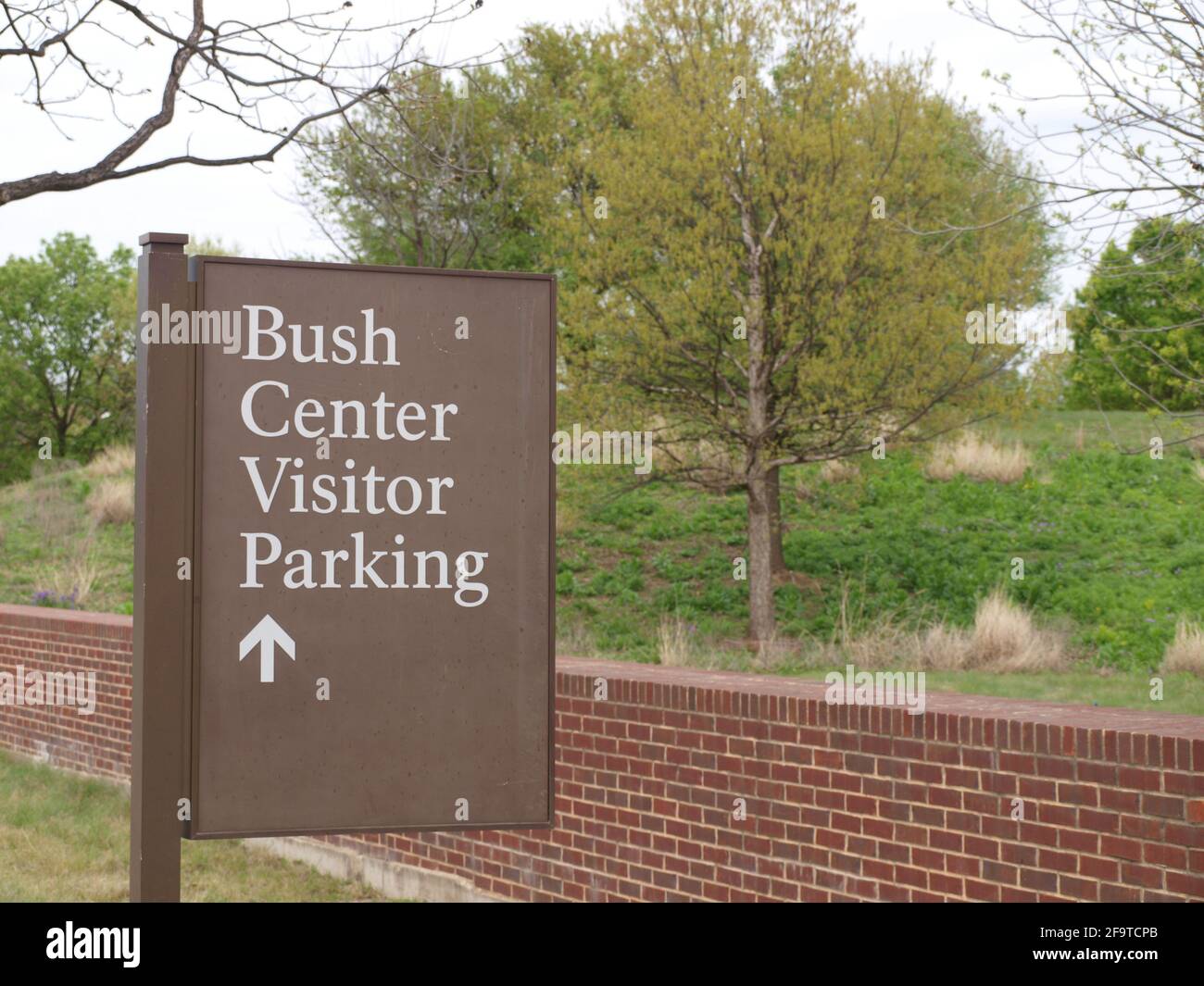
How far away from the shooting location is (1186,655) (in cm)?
1267

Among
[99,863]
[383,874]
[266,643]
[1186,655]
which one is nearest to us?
[266,643]

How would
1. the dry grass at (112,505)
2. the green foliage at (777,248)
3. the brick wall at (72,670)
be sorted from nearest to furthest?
the brick wall at (72,670) → the green foliage at (777,248) → the dry grass at (112,505)

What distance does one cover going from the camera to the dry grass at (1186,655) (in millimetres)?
12531

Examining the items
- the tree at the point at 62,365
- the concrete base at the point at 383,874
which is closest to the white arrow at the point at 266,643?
the concrete base at the point at 383,874

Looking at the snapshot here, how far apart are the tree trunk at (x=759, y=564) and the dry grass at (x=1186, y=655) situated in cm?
477

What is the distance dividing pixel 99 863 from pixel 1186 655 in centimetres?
962

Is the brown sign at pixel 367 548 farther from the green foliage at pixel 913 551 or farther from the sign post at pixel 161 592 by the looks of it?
the green foliage at pixel 913 551

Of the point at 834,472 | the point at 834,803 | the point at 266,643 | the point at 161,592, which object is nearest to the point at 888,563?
the point at 834,472

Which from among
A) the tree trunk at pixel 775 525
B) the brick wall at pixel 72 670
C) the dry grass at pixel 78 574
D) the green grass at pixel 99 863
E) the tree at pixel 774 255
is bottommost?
the green grass at pixel 99 863

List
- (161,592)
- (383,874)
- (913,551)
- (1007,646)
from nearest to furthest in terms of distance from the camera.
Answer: (161,592), (383,874), (1007,646), (913,551)

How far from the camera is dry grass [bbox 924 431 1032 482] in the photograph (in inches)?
864

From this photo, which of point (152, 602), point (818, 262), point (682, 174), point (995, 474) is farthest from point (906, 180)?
point (152, 602)

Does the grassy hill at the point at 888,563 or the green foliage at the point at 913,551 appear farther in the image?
the green foliage at the point at 913,551

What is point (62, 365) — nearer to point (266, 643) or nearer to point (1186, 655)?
point (1186, 655)
